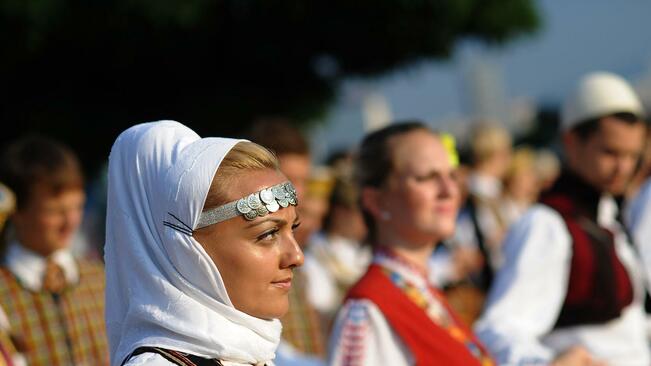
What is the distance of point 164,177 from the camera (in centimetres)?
231

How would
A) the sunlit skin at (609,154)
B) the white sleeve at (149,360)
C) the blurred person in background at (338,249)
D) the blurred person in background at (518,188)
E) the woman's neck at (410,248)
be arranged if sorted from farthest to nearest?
1. the blurred person in background at (518,188)
2. the blurred person in background at (338,249)
3. the sunlit skin at (609,154)
4. the woman's neck at (410,248)
5. the white sleeve at (149,360)

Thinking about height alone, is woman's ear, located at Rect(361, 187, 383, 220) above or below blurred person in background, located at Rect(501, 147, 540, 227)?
above

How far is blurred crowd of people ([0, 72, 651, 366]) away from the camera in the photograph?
141 inches

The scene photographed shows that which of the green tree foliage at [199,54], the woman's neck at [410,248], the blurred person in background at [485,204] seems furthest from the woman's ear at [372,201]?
the green tree foliage at [199,54]

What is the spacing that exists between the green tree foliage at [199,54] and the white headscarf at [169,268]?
7.74 m

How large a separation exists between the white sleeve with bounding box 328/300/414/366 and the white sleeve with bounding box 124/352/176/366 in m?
1.30

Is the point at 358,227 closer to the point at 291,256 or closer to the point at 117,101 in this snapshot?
the point at 117,101

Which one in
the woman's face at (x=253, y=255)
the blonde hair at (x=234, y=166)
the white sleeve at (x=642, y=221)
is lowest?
the white sleeve at (x=642, y=221)

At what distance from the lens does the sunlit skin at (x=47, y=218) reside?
4.16m

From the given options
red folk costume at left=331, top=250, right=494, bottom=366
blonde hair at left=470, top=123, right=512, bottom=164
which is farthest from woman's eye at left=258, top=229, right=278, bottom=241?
blonde hair at left=470, top=123, right=512, bottom=164

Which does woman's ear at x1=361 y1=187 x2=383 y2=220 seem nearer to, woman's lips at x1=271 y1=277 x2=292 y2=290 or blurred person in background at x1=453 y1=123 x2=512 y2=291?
woman's lips at x1=271 y1=277 x2=292 y2=290

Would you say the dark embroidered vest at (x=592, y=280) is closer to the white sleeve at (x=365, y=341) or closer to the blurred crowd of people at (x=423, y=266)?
the blurred crowd of people at (x=423, y=266)

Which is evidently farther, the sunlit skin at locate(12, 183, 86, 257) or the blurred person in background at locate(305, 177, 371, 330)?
the blurred person in background at locate(305, 177, 371, 330)

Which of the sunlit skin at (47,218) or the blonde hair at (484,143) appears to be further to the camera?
the blonde hair at (484,143)
